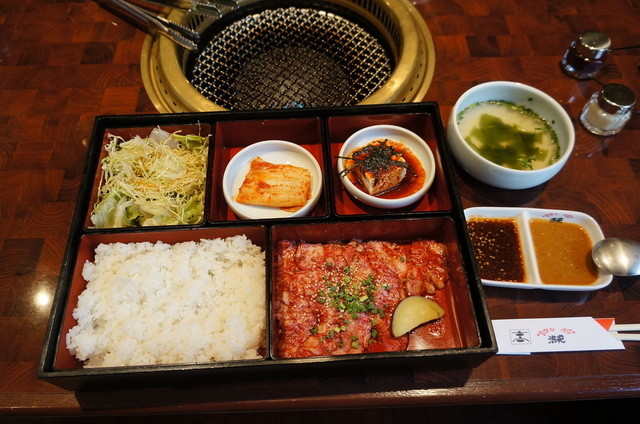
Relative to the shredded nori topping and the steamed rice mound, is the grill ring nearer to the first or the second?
the shredded nori topping

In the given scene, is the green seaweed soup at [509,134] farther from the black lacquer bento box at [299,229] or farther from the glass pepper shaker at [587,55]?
the glass pepper shaker at [587,55]

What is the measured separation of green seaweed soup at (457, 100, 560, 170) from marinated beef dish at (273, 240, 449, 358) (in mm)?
646

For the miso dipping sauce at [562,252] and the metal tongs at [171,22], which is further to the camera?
the metal tongs at [171,22]

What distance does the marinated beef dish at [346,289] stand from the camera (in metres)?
1.98

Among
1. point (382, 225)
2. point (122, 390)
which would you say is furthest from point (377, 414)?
point (122, 390)

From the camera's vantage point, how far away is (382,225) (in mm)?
2150

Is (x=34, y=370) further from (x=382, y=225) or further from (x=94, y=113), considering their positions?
(x=382, y=225)

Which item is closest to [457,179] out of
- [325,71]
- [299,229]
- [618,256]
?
[618,256]

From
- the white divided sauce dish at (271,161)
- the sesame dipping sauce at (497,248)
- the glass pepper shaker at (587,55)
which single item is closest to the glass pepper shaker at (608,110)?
the glass pepper shaker at (587,55)

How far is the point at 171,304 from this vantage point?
6.73 feet

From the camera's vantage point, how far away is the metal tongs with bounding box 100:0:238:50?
2.79m

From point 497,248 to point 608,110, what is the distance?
108cm

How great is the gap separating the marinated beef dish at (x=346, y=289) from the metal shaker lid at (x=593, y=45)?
5.26 feet

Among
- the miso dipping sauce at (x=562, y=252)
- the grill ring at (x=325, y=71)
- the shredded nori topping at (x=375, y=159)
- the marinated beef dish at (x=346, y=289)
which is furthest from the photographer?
the grill ring at (x=325, y=71)
